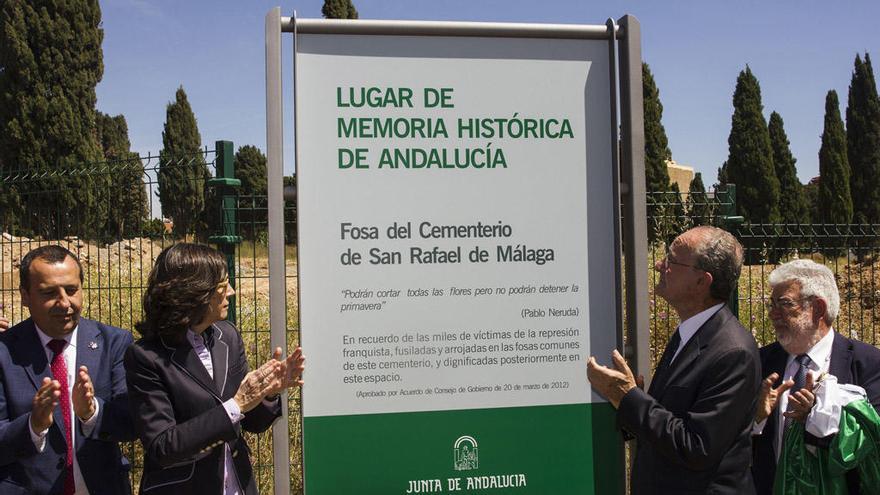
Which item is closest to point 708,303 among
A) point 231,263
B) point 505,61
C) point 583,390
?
point 583,390

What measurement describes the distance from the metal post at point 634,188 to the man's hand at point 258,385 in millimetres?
1352

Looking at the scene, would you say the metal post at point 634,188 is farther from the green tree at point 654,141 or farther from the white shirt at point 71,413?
the green tree at point 654,141

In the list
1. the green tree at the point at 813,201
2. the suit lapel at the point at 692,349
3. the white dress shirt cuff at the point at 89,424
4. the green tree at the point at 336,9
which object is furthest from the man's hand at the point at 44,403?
the green tree at the point at 813,201

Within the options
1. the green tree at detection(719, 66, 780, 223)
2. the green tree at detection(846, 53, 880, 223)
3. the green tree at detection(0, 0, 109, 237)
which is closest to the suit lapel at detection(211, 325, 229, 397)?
the green tree at detection(0, 0, 109, 237)

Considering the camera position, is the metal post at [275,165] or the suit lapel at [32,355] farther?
the suit lapel at [32,355]

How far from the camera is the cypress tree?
1076 inches

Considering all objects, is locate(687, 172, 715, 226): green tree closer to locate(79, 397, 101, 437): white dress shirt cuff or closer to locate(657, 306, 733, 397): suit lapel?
locate(657, 306, 733, 397): suit lapel

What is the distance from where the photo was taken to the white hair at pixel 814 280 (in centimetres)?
283

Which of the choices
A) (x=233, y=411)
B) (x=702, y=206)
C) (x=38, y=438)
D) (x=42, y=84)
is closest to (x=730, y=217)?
(x=702, y=206)

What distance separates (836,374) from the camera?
2.80m

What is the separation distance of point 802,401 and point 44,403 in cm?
263

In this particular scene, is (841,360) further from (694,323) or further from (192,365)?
(192,365)

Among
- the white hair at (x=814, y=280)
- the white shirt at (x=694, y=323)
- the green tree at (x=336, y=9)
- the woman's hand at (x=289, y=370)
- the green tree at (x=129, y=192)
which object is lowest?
the woman's hand at (x=289, y=370)

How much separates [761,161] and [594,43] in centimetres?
2706
